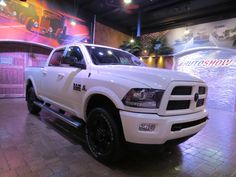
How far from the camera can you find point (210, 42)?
340 inches

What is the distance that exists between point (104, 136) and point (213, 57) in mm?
7584

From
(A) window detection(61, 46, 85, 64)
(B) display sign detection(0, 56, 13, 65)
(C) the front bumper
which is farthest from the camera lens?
(B) display sign detection(0, 56, 13, 65)

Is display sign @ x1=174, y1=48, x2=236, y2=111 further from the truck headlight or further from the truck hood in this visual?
the truck headlight

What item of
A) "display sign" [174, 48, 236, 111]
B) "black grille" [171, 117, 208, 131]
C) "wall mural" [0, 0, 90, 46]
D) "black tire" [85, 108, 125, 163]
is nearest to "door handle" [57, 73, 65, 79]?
"black tire" [85, 108, 125, 163]

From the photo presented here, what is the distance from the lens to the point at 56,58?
396 centimetres

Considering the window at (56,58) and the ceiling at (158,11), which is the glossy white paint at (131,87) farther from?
the ceiling at (158,11)

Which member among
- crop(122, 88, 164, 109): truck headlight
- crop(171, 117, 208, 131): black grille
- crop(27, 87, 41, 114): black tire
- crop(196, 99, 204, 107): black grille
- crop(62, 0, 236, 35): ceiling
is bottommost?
crop(27, 87, 41, 114): black tire

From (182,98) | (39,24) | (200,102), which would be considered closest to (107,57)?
(182,98)

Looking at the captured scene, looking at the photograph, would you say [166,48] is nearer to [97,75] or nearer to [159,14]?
[159,14]

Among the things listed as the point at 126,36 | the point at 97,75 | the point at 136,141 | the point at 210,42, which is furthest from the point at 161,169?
the point at 126,36

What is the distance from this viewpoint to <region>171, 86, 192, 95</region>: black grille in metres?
2.12

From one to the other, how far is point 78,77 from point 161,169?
177 centimetres

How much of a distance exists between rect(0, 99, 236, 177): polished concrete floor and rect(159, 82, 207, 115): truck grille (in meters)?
0.45

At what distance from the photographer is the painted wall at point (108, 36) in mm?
10445
